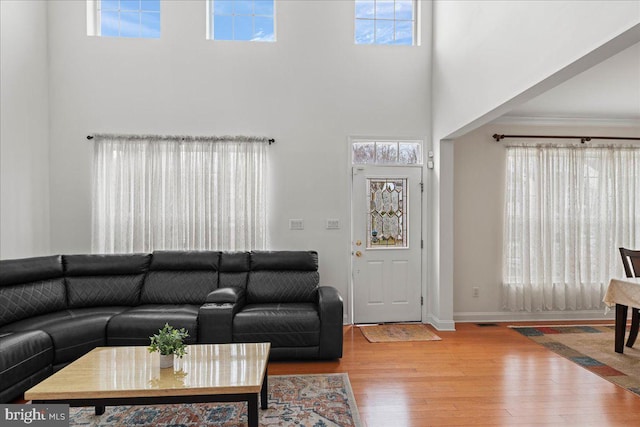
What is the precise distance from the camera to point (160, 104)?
179 inches

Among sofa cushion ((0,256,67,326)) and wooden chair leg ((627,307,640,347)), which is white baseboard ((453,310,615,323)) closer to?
wooden chair leg ((627,307,640,347))

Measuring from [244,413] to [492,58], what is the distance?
3.31 m

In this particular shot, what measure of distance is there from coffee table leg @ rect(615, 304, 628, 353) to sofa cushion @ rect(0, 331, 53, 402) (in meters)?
4.96

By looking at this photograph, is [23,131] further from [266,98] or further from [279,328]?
[279,328]

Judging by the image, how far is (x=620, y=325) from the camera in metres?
3.72

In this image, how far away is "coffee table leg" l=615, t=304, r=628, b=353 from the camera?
367 centimetres

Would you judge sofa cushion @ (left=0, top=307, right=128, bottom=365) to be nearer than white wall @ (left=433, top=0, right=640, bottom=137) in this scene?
No

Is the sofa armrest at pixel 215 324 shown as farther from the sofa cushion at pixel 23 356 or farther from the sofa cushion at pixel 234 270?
the sofa cushion at pixel 23 356

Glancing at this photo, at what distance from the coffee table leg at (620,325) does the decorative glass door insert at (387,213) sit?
217 cm

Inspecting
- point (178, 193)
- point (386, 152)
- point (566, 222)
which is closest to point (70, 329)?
point (178, 193)

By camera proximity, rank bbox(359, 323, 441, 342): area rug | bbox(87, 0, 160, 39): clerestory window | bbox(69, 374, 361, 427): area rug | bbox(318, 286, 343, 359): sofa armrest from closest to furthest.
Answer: bbox(69, 374, 361, 427): area rug < bbox(318, 286, 343, 359): sofa armrest < bbox(359, 323, 441, 342): area rug < bbox(87, 0, 160, 39): clerestory window

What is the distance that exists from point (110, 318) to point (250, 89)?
2880 mm

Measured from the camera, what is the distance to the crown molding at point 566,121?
16.0ft

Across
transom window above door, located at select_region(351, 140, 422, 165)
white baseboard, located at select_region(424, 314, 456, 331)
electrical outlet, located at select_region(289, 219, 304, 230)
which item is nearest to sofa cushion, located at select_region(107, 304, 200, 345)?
electrical outlet, located at select_region(289, 219, 304, 230)
